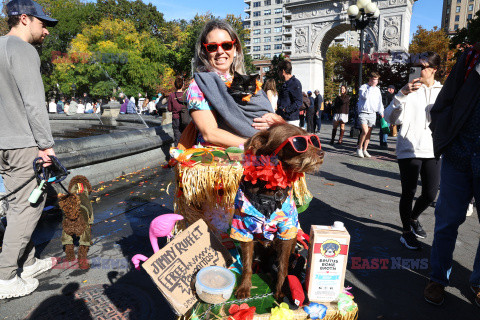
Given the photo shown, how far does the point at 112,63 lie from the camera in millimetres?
36281

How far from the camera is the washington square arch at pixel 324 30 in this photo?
24.2 m

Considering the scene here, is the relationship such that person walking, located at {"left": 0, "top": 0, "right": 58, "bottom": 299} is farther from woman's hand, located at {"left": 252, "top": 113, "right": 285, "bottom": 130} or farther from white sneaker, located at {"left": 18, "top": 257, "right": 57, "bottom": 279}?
woman's hand, located at {"left": 252, "top": 113, "right": 285, "bottom": 130}

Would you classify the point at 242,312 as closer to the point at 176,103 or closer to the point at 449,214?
the point at 449,214

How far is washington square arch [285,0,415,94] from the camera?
79.6ft

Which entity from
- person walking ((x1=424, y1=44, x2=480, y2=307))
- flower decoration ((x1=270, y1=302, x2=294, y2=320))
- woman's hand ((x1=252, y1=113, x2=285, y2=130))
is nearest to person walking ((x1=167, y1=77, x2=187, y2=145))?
woman's hand ((x1=252, y1=113, x2=285, y2=130))

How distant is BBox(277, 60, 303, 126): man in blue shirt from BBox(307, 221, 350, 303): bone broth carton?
5.73 meters

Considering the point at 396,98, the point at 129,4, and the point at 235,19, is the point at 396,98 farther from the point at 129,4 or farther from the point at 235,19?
the point at 129,4

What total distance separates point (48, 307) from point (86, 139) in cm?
409

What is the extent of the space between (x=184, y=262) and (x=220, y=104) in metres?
1.17

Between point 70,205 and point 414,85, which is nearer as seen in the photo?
point 70,205

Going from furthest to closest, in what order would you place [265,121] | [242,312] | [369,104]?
[369,104], [265,121], [242,312]

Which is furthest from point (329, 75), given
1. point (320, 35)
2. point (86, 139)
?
point (86, 139)

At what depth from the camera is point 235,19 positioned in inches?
1784

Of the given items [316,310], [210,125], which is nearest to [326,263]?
[316,310]
